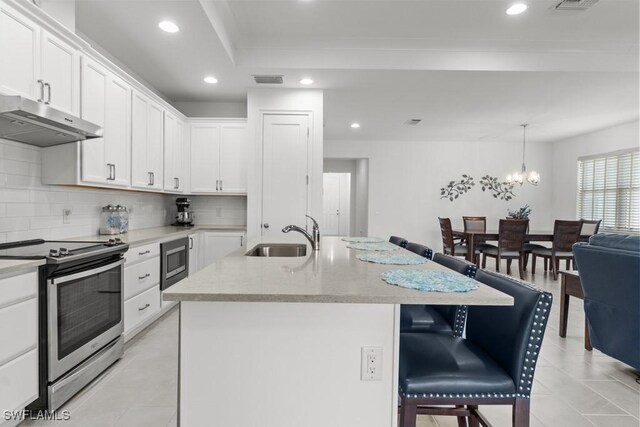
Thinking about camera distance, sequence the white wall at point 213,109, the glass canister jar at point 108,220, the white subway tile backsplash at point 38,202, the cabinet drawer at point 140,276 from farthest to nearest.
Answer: the white wall at point 213,109
the glass canister jar at point 108,220
the cabinet drawer at point 140,276
the white subway tile backsplash at point 38,202

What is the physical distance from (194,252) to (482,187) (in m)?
6.64

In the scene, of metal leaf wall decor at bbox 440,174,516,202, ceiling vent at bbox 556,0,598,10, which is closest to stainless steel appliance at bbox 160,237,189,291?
ceiling vent at bbox 556,0,598,10

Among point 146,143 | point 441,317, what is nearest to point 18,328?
point 441,317

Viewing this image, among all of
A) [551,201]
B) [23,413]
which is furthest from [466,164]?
[23,413]

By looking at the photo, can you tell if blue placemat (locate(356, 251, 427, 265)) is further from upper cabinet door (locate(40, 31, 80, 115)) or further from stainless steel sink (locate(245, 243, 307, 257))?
upper cabinet door (locate(40, 31, 80, 115))

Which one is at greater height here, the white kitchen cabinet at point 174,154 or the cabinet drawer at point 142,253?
the white kitchen cabinet at point 174,154

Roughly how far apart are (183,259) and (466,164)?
672 centimetres

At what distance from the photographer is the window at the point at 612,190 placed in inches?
237

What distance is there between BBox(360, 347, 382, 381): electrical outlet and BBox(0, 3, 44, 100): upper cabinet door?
2.28m

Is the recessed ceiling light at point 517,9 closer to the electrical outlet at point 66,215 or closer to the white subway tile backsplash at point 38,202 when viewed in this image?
the white subway tile backsplash at point 38,202

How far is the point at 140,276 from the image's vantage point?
2938 mm

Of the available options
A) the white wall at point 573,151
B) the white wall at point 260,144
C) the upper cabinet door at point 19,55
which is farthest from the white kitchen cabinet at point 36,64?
the white wall at point 573,151

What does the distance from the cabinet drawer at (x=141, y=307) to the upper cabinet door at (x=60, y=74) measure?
152 centimetres

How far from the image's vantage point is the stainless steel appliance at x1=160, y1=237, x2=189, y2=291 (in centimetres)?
335
